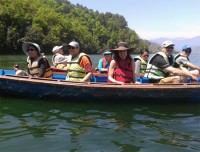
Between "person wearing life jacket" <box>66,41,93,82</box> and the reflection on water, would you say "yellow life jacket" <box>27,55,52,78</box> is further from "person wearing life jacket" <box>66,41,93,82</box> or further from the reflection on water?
the reflection on water

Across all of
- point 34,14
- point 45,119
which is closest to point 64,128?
point 45,119

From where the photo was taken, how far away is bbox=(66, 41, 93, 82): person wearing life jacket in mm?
7261

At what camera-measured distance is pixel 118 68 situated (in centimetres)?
713

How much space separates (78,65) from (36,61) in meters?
1.04

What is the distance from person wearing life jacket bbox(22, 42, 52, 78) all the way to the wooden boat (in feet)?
1.65

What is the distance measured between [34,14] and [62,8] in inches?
2371

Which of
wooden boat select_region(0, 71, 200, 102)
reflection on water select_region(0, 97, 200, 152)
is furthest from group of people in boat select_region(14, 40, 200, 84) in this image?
reflection on water select_region(0, 97, 200, 152)

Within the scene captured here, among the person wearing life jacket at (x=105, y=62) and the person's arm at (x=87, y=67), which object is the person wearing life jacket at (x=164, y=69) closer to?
the person's arm at (x=87, y=67)

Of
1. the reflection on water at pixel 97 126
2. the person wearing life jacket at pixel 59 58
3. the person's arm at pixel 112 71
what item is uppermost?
the person wearing life jacket at pixel 59 58

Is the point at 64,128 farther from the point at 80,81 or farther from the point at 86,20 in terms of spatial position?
the point at 86,20

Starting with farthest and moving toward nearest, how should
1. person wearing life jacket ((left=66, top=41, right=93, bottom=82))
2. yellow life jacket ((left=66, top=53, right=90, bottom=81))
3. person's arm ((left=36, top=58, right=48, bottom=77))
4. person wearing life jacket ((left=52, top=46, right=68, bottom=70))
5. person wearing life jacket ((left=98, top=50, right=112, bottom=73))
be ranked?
A: person wearing life jacket ((left=52, top=46, right=68, bottom=70))
person wearing life jacket ((left=98, top=50, right=112, bottom=73))
person's arm ((left=36, top=58, right=48, bottom=77))
yellow life jacket ((left=66, top=53, right=90, bottom=81))
person wearing life jacket ((left=66, top=41, right=93, bottom=82))

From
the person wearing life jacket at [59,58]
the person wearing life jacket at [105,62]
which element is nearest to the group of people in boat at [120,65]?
the person wearing life jacket at [105,62]

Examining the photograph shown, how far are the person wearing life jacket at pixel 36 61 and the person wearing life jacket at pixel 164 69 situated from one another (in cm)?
247

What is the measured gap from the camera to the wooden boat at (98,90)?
694 centimetres
